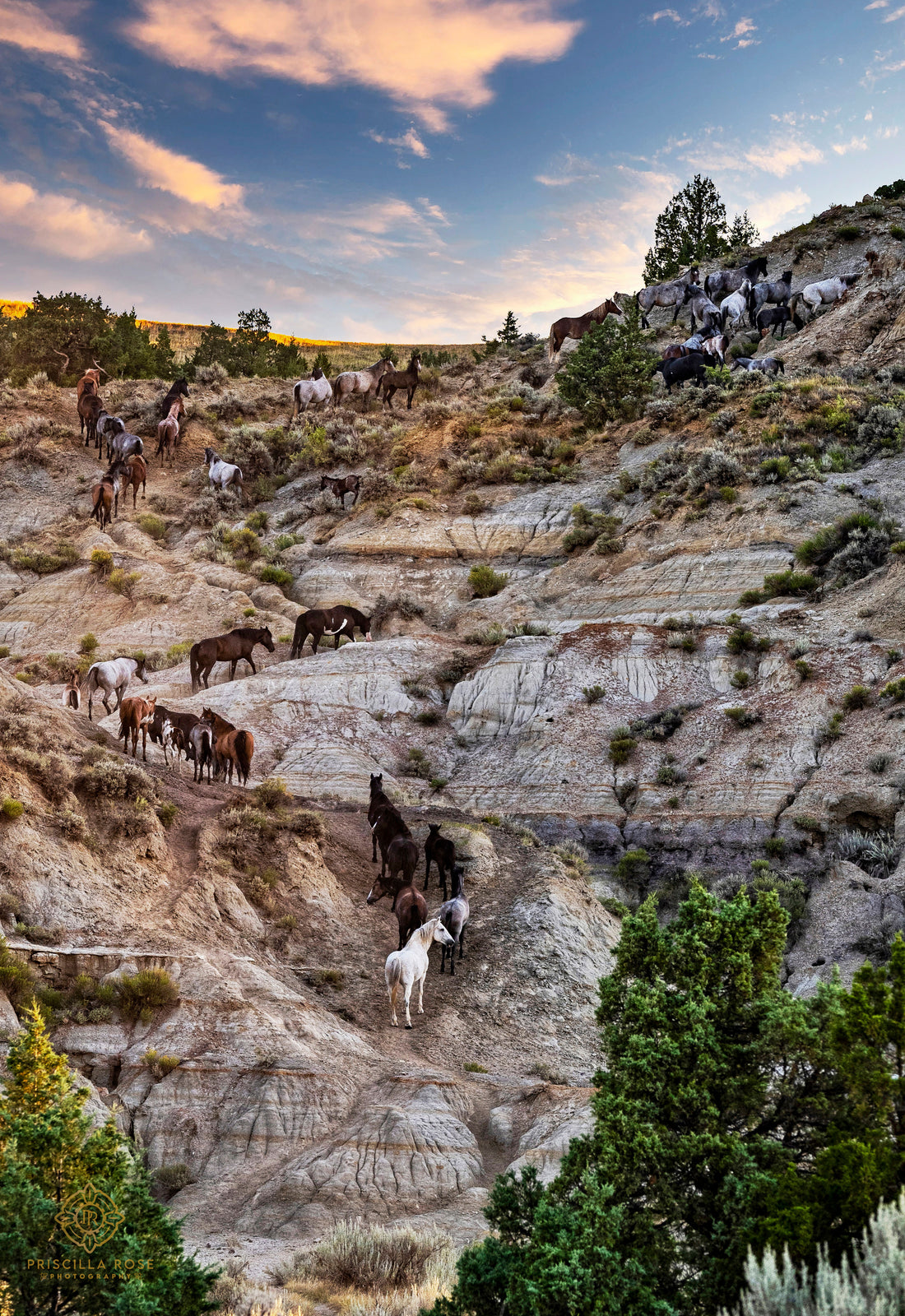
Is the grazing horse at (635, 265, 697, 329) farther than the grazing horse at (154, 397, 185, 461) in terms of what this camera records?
Yes

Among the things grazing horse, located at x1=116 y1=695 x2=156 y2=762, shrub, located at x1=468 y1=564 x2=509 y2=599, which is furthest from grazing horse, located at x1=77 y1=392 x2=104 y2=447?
grazing horse, located at x1=116 y1=695 x2=156 y2=762

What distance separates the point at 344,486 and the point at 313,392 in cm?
1078

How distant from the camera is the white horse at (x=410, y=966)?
20.0 m

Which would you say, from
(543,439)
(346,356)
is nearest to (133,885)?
(543,439)

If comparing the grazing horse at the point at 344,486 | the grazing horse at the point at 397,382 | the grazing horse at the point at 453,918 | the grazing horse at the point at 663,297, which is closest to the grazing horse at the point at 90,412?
the grazing horse at the point at 344,486

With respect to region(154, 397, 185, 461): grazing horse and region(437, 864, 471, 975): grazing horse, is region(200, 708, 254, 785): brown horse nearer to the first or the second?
region(437, 864, 471, 975): grazing horse

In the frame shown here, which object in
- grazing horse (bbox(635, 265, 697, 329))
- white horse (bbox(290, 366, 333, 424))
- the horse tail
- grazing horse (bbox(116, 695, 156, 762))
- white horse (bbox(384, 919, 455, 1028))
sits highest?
grazing horse (bbox(635, 265, 697, 329))

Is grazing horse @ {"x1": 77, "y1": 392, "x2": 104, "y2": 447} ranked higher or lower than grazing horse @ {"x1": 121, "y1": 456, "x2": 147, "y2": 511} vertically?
higher

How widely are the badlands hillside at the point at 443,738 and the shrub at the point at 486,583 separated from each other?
0.19 m

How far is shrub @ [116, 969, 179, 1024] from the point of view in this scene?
679 inches

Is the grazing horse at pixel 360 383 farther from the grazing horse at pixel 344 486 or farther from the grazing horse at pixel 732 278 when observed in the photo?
the grazing horse at pixel 732 278

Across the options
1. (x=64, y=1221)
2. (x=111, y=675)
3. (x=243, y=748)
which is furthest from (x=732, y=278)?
(x=64, y=1221)

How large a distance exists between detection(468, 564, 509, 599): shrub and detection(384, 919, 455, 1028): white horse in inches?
1034

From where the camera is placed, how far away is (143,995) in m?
17.4
